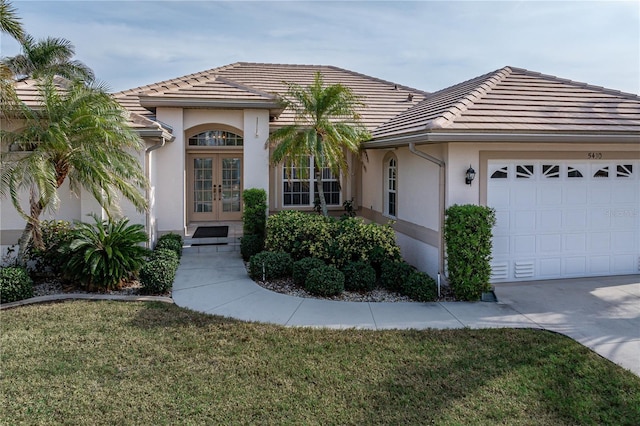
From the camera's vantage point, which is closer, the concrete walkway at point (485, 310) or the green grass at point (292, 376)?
the green grass at point (292, 376)

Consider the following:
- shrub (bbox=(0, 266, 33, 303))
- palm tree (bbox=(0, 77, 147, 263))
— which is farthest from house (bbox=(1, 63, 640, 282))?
shrub (bbox=(0, 266, 33, 303))

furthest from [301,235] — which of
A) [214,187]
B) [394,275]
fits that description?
[214,187]

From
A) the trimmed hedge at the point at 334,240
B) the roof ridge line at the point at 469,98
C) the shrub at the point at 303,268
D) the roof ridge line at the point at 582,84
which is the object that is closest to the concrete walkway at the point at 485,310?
the shrub at the point at 303,268

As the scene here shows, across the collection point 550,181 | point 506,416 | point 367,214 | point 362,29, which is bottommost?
point 506,416

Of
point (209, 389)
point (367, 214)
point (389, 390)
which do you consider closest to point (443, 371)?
point (389, 390)

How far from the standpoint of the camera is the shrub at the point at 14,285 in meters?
7.52

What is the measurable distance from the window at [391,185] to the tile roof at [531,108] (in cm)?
123

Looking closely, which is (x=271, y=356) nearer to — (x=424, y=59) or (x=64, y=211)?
(x=64, y=211)

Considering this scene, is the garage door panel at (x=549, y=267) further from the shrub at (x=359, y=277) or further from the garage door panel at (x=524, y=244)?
the shrub at (x=359, y=277)

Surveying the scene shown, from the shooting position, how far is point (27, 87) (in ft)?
36.4

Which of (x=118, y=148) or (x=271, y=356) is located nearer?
(x=271, y=356)

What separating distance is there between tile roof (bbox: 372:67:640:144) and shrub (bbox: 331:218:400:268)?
2.36m

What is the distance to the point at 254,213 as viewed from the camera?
1181 cm

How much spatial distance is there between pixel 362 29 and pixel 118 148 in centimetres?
806
